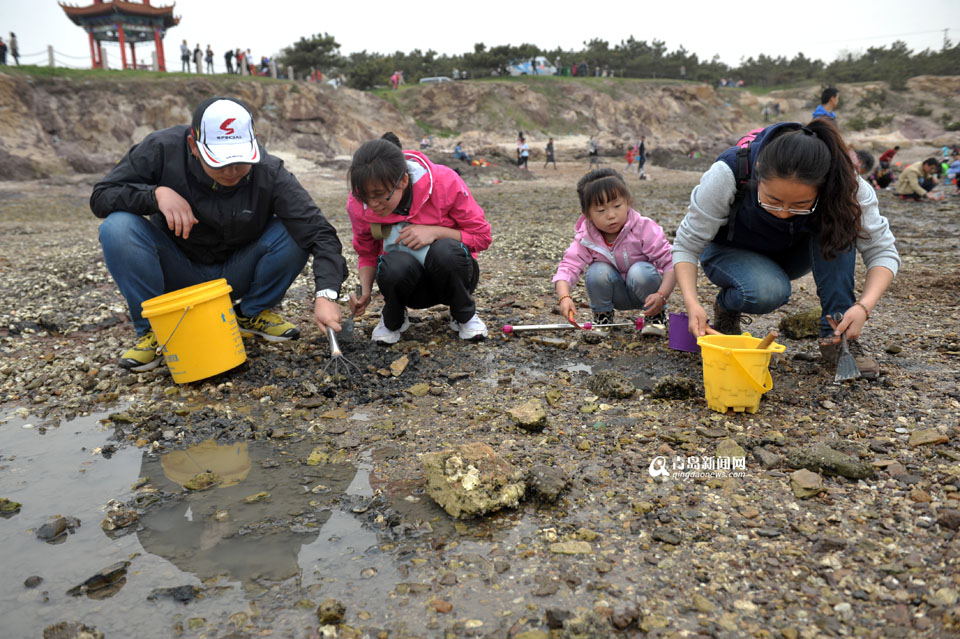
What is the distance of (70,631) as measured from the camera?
5.32 ft

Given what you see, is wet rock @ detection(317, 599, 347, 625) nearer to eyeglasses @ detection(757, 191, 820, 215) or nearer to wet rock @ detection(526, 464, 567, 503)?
wet rock @ detection(526, 464, 567, 503)

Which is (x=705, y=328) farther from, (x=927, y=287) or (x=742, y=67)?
(x=742, y=67)

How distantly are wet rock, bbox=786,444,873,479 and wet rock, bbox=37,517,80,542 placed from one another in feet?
8.05

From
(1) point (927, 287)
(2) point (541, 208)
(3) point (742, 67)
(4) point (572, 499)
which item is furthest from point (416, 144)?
(3) point (742, 67)

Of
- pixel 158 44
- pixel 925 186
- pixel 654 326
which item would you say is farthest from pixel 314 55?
pixel 654 326

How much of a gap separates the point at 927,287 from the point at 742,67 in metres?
57.3

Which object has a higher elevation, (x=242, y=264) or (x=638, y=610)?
(x=242, y=264)

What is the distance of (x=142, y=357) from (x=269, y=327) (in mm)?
717

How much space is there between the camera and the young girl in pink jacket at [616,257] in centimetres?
346

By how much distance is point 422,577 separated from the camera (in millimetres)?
1791

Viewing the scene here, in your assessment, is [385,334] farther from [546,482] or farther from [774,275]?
[774,275]

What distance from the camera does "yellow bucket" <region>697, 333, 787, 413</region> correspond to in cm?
249

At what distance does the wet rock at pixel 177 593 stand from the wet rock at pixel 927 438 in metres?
2.46

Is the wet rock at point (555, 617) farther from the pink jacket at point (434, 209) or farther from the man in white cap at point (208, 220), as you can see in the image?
the pink jacket at point (434, 209)
